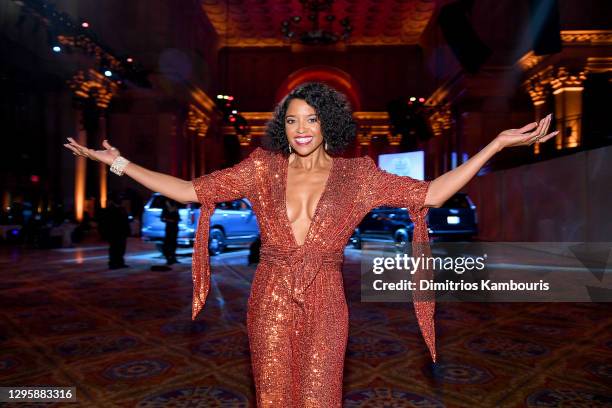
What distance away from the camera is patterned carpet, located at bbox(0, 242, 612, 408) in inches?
134

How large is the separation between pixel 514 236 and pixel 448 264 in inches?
224

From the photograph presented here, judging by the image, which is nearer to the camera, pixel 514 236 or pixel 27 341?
pixel 27 341

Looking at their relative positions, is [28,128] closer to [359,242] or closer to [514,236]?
[359,242]

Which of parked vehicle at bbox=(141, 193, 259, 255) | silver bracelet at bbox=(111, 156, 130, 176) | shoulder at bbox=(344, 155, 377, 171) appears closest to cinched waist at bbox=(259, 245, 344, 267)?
shoulder at bbox=(344, 155, 377, 171)

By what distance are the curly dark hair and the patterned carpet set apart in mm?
1973

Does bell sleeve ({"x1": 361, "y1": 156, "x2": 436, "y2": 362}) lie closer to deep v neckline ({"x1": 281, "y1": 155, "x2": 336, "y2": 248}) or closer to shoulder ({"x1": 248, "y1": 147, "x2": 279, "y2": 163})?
deep v neckline ({"x1": 281, "y1": 155, "x2": 336, "y2": 248})

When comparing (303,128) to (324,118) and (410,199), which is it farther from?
(410,199)

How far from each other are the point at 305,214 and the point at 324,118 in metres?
0.44

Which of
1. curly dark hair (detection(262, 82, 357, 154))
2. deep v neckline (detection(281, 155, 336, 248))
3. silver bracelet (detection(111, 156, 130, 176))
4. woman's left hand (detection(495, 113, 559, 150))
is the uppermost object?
curly dark hair (detection(262, 82, 357, 154))

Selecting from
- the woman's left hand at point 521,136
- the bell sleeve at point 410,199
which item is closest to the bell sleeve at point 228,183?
the bell sleeve at point 410,199

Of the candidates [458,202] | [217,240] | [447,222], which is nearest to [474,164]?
[447,222]

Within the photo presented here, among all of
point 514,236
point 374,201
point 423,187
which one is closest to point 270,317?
point 374,201

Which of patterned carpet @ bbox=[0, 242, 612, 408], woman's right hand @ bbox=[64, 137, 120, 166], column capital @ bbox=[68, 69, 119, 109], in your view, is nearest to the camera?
woman's right hand @ bbox=[64, 137, 120, 166]

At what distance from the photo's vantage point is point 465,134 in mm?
20344
